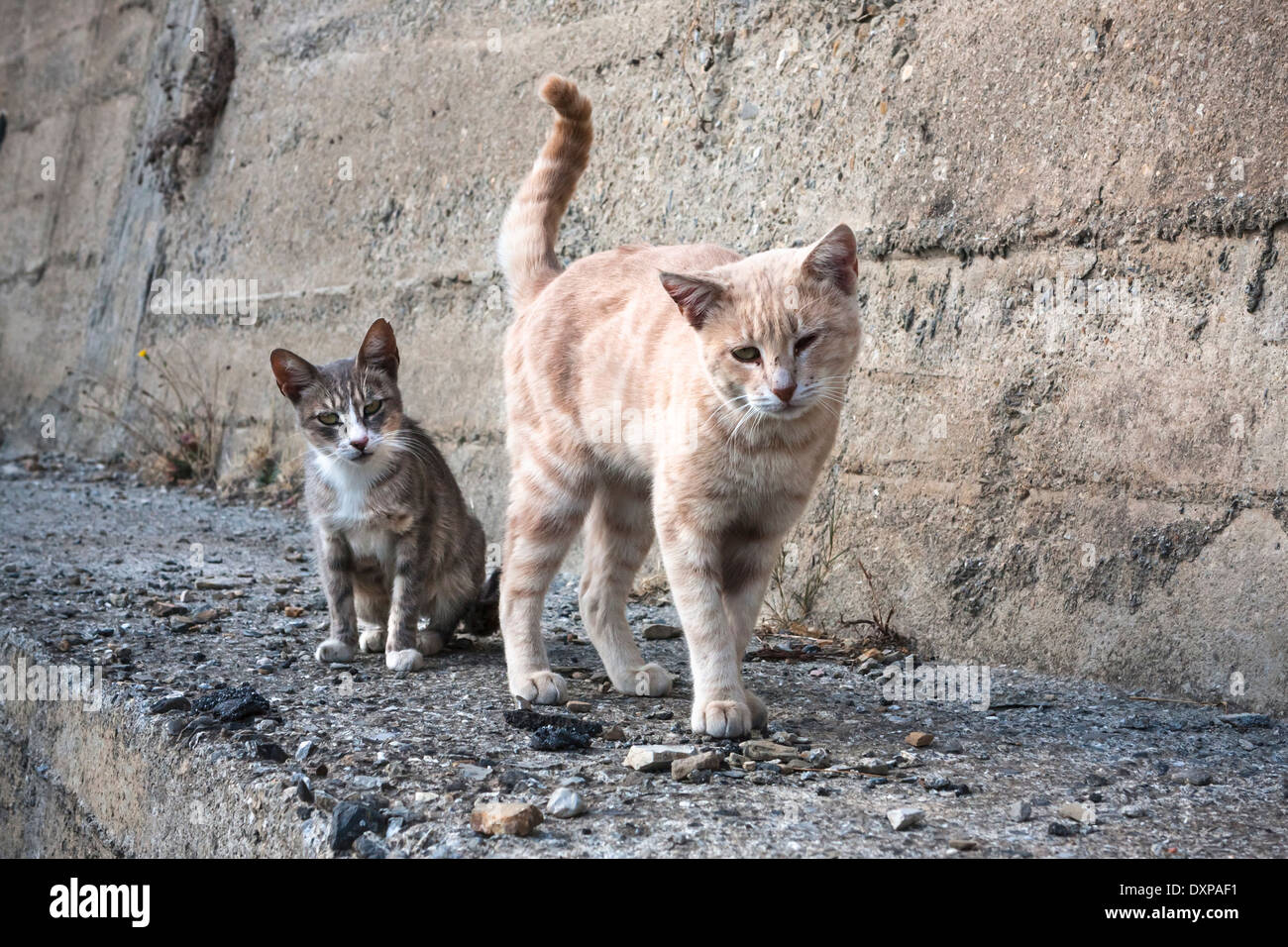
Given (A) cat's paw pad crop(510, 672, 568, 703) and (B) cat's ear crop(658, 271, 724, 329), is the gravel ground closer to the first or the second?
(A) cat's paw pad crop(510, 672, 568, 703)

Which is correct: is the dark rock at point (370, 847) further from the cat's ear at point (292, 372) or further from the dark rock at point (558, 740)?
the cat's ear at point (292, 372)

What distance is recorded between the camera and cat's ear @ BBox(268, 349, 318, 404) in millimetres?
3715

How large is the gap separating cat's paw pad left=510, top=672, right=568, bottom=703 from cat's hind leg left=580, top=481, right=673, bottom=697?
0.76 feet

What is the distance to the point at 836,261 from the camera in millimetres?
2961

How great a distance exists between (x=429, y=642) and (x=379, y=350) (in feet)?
3.19

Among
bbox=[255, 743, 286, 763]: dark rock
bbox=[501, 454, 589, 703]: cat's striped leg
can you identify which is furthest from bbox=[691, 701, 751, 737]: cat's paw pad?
bbox=[255, 743, 286, 763]: dark rock

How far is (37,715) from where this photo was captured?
3.59 m

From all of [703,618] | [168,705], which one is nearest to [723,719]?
[703,618]

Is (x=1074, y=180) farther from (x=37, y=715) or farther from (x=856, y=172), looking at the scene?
(x=37, y=715)

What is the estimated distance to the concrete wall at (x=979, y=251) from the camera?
325 cm

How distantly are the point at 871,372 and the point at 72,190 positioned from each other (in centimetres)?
800

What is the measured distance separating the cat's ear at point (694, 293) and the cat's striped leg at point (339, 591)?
4.77 feet

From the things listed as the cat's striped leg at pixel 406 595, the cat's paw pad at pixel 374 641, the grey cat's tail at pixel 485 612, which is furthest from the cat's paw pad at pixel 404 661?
the grey cat's tail at pixel 485 612

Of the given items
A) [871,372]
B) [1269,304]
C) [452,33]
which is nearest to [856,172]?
[871,372]
